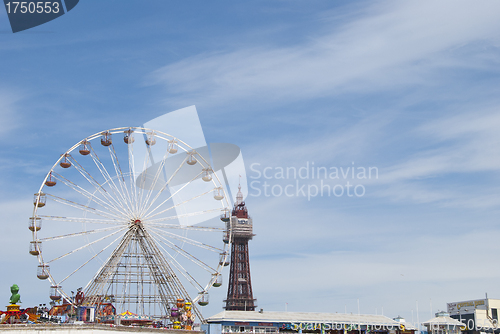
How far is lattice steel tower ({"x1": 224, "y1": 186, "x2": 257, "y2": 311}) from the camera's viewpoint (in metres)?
170

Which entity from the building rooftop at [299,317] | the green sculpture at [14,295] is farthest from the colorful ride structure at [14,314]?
the building rooftop at [299,317]

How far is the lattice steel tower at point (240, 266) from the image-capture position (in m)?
170

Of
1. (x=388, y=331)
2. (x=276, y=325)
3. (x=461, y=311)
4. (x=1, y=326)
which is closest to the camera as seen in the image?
(x=1, y=326)

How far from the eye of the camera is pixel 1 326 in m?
60.4

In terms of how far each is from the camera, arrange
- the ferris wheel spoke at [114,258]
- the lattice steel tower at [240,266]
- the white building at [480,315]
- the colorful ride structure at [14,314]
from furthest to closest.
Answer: the lattice steel tower at [240,266] → the white building at [480,315] → the ferris wheel spoke at [114,258] → the colorful ride structure at [14,314]

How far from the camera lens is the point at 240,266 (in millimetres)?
175500

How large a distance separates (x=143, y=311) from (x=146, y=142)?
82.2 ft

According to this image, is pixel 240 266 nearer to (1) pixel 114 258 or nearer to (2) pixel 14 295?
(1) pixel 114 258

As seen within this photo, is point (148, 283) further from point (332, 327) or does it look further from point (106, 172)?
point (332, 327)

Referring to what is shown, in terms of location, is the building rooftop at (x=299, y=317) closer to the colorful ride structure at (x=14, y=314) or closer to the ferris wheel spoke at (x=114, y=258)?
the ferris wheel spoke at (x=114, y=258)

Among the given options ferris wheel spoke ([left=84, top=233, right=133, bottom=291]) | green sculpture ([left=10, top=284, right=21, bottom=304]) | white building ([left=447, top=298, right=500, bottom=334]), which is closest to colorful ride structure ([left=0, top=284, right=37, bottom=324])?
green sculpture ([left=10, top=284, right=21, bottom=304])

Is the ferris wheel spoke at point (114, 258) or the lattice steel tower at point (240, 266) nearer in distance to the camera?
the ferris wheel spoke at point (114, 258)

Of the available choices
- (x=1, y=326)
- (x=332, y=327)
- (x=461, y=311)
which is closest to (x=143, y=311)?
(x=1, y=326)

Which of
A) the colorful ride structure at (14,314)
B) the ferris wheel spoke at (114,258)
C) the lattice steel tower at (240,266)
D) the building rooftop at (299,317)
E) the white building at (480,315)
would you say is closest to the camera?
the colorful ride structure at (14,314)
